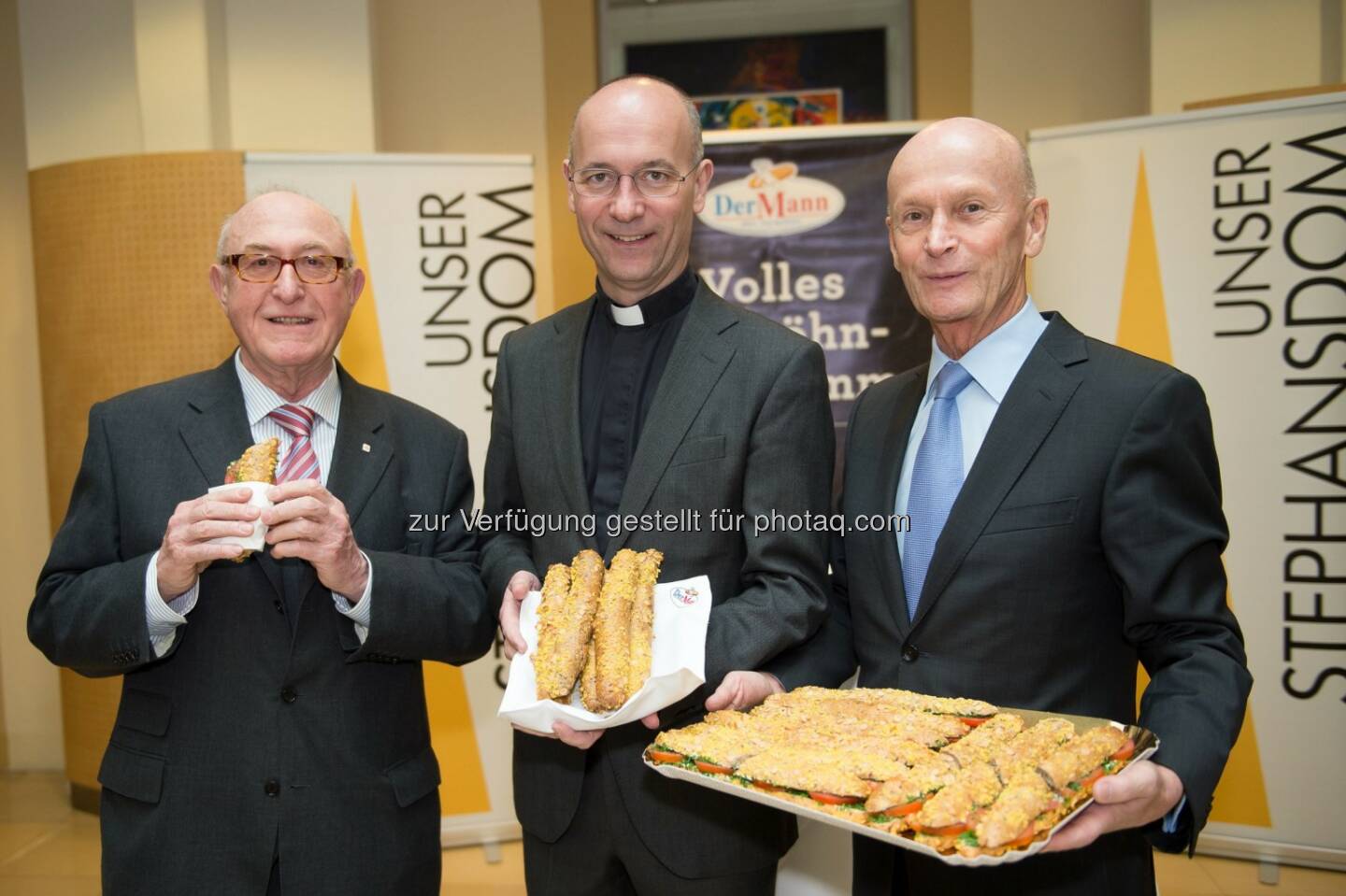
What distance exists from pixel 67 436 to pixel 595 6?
3596 millimetres

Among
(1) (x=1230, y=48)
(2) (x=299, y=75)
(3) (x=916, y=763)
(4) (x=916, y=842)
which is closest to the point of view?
(4) (x=916, y=842)

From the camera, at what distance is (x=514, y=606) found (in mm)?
2080

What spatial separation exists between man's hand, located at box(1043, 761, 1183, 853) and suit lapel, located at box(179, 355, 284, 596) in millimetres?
1560

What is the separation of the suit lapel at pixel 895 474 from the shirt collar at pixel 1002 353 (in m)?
0.18

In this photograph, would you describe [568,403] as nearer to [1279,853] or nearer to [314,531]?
[314,531]

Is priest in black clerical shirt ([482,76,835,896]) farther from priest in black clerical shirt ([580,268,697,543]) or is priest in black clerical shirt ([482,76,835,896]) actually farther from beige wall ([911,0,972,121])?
beige wall ([911,0,972,121])

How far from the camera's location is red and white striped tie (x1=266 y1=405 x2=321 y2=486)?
2236 mm

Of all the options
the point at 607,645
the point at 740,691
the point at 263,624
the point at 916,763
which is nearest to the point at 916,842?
the point at 916,763

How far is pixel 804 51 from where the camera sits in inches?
225

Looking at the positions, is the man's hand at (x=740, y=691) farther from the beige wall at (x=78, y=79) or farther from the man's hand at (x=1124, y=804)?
the beige wall at (x=78, y=79)

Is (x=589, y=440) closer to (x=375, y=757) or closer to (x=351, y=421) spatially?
(x=351, y=421)

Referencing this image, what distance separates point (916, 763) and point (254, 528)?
1216 mm

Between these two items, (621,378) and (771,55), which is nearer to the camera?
(621,378)

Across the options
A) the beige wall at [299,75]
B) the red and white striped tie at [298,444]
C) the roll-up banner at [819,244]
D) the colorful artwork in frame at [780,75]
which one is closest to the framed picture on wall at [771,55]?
the colorful artwork in frame at [780,75]
